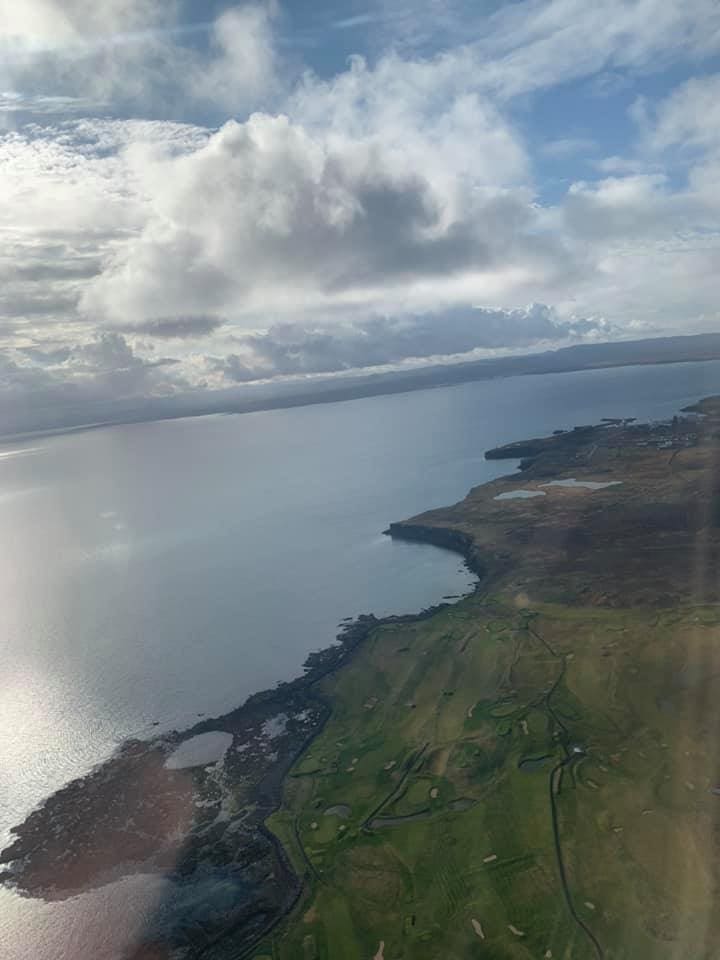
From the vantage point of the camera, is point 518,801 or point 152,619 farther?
point 152,619

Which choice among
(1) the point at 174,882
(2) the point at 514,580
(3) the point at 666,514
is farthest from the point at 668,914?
(3) the point at 666,514

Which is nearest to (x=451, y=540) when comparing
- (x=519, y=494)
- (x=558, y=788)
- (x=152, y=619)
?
Result: (x=519, y=494)

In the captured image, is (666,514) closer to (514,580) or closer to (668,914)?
(514,580)

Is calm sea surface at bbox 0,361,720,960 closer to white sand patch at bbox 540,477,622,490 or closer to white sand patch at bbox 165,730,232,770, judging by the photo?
white sand patch at bbox 165,730,232,770

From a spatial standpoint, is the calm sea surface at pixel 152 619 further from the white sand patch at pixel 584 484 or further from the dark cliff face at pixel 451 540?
the white sand patch at pixel 584 484

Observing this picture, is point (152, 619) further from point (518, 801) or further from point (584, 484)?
point (584, 484)

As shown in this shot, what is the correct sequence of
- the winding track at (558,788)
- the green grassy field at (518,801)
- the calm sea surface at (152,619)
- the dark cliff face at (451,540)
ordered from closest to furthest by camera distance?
the winding track at (558,788) → the green grassy field at (518,801) → the calm sea surface at (152,619) → the dark cliff face at (451,540)

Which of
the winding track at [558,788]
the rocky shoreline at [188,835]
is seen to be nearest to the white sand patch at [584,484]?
the winding track at [558,788]

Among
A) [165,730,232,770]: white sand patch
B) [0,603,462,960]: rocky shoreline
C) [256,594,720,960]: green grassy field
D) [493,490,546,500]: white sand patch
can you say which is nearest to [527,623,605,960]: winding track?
[256,594,720,960]: green grassy field

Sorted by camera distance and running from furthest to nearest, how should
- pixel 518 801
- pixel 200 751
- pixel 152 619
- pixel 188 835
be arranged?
pixel 152 619
pixel 200 751
pixel 188 835
pixel 518 801
